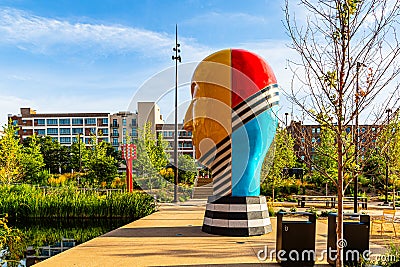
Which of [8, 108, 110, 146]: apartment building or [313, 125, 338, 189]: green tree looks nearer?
[313, 125, 338, 189]: green tree

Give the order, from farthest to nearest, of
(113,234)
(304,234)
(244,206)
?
(113,234) < (244,206) < (304,234)

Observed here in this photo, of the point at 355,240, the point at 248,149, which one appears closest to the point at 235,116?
the point at 248,149

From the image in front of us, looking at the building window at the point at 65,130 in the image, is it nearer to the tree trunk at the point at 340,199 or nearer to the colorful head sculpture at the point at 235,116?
the colorful head sculpture at the point at 235,116

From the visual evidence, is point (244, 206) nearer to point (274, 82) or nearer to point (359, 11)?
point (274, 82)

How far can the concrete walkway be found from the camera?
7859 millimetres

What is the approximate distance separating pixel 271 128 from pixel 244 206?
2258mm

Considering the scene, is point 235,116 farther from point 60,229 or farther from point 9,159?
point 9,159

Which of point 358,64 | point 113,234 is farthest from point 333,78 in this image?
point 113,234

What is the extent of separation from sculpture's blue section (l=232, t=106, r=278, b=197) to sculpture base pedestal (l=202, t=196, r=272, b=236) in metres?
0.25

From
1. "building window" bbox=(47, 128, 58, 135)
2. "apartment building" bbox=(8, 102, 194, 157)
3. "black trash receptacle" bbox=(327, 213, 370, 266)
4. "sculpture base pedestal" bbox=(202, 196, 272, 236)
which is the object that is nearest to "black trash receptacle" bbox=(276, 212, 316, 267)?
"black trash receptacle" bbox=(327, 213, 370, 266)

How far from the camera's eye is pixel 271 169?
2170 centimetres

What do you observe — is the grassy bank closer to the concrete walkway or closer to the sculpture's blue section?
the concrete walkway

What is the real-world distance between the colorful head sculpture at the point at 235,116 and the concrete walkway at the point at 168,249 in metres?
1.46

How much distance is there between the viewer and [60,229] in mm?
14438
